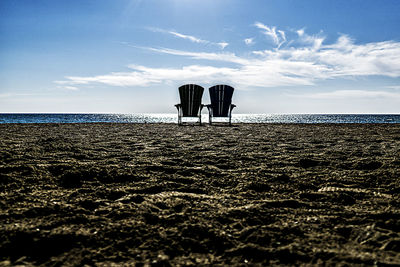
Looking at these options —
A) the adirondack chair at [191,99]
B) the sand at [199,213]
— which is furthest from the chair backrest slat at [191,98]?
the sand at [199,213]

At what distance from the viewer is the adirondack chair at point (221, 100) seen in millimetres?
8273

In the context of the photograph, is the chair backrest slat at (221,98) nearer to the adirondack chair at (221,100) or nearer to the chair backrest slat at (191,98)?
the adirondack chair at (221,100)

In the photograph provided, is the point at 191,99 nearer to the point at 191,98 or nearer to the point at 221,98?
the point at 191,98

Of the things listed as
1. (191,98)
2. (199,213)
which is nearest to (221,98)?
(191,98)

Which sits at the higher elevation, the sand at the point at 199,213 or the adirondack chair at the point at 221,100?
the adirondack chair at the point at 221,100

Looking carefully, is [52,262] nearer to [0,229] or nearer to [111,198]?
[0,229]

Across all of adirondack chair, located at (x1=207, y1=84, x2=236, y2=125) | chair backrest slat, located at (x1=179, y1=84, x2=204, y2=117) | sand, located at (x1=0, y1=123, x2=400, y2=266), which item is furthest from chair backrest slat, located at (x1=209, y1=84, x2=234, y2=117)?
sand, located at (x1=0, y1=123, x2=400, y2=266)

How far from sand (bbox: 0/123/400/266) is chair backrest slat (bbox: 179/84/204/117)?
236 inches

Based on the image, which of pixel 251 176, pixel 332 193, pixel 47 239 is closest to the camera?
pixel 47 239

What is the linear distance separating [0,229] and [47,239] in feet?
0.75

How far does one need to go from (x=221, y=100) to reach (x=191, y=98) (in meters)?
0.98

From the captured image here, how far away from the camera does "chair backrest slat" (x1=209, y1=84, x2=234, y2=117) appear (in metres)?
8.27

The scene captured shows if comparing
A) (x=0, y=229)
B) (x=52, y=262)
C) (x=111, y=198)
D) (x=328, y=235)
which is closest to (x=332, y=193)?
(x=328, y=235)

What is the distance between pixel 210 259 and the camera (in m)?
0.90
